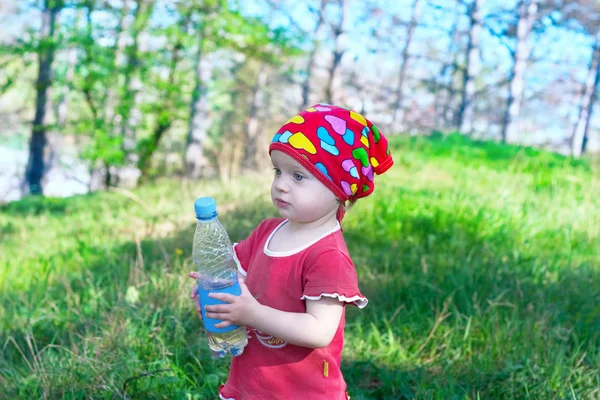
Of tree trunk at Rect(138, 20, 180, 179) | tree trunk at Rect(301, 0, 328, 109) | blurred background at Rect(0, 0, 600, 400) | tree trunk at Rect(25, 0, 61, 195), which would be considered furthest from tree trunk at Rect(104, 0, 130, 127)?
tree trunk at Rect(301, 0, 328, 109)

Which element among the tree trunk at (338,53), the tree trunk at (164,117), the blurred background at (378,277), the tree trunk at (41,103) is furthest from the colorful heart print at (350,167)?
the tree trunk at (338,53)

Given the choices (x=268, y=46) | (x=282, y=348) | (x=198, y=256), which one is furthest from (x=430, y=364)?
(x=268, y=46)

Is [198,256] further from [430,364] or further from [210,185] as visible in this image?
[210,185]

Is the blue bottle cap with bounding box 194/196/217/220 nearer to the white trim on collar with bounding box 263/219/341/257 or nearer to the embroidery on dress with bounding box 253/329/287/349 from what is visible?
the white trim on collar with bounding box 263/219/341/257

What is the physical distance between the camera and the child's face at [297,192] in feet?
5.49

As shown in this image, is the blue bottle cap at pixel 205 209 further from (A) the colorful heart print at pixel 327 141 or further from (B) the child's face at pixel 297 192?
(A) the colorful heart print at pixel 327 141

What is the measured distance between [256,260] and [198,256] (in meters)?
0.18

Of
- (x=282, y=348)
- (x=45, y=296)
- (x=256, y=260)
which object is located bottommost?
(x=45, y=296)

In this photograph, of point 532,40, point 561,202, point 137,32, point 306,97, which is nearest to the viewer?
point 561,202

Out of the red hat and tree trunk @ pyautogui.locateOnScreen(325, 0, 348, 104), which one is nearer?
the red hat

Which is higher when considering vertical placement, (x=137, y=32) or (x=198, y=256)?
(x=137, y=32)

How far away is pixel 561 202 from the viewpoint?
5750 mm

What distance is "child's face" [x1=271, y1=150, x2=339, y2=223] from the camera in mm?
1672

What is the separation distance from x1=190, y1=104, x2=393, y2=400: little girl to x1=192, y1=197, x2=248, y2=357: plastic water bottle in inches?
1.6
